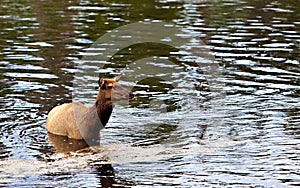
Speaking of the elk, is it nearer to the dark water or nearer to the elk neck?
the elk neck

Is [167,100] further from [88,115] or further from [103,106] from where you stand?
[103,106]

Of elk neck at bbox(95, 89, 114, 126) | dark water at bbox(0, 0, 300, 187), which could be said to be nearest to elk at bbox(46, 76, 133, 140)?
elk neck at bbox(95, 89, 114, 126)

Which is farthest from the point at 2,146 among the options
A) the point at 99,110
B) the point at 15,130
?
the point at 99,110

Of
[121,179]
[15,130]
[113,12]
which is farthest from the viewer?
[113,12]

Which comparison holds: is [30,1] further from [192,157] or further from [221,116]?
[192,157]

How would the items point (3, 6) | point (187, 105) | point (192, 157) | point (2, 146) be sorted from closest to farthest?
1. point (192, 157)
2. point (2, 146)
3. point (187, 105)
4. point (3, 6)

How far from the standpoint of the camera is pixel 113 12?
29.3 meters

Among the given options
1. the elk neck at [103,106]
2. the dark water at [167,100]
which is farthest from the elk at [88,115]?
the dark water at [167,100]

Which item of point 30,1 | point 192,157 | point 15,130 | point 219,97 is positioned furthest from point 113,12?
point 192,157

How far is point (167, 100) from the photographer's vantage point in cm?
1698

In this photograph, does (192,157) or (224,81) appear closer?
(192,157)

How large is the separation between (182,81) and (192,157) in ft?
19.7

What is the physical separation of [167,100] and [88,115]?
128 inches

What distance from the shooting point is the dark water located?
12.2m
